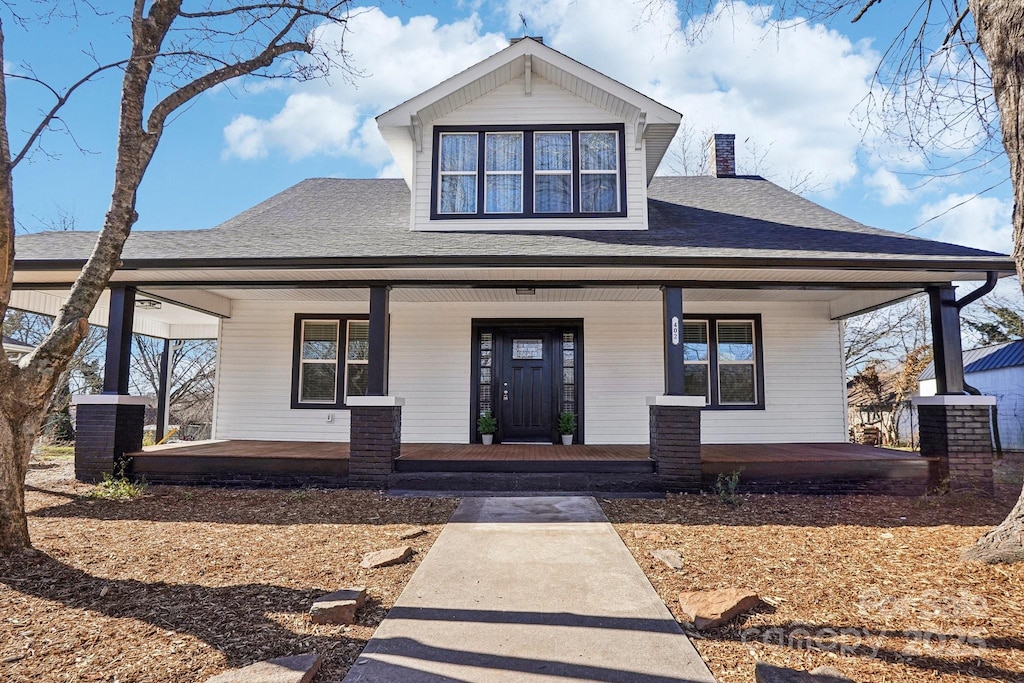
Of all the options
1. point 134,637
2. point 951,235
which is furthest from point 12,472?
point 951,235

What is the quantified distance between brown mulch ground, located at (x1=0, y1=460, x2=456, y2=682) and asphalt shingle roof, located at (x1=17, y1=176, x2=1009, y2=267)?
2.82 m

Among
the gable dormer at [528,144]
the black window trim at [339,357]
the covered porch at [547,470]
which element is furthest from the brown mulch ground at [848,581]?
the black window trim at [339,357]

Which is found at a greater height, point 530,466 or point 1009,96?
point 1009,96

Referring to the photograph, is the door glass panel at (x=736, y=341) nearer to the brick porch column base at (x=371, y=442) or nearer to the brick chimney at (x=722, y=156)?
the brick chimney at (x=722, y=156)

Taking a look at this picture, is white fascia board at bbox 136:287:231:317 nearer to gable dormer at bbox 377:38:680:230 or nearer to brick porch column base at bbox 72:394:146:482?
brick porch column base at bbox 72:394:146:482

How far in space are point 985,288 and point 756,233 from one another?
2.59 meters

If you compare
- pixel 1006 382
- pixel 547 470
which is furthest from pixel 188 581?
pixel 1006 382

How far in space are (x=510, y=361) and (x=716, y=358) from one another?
3.35 metres

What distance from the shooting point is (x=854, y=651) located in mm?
2697

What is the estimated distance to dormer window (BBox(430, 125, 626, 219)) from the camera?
8.27 metres

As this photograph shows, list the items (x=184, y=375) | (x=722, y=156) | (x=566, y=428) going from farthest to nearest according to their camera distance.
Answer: (x=184, y=375) → (x=722, y=156) → (x=566, y=428)

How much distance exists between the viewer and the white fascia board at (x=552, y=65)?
8008 millimetres

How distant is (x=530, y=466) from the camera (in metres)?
6.86

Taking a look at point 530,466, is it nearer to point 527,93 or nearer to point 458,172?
point 458,172
